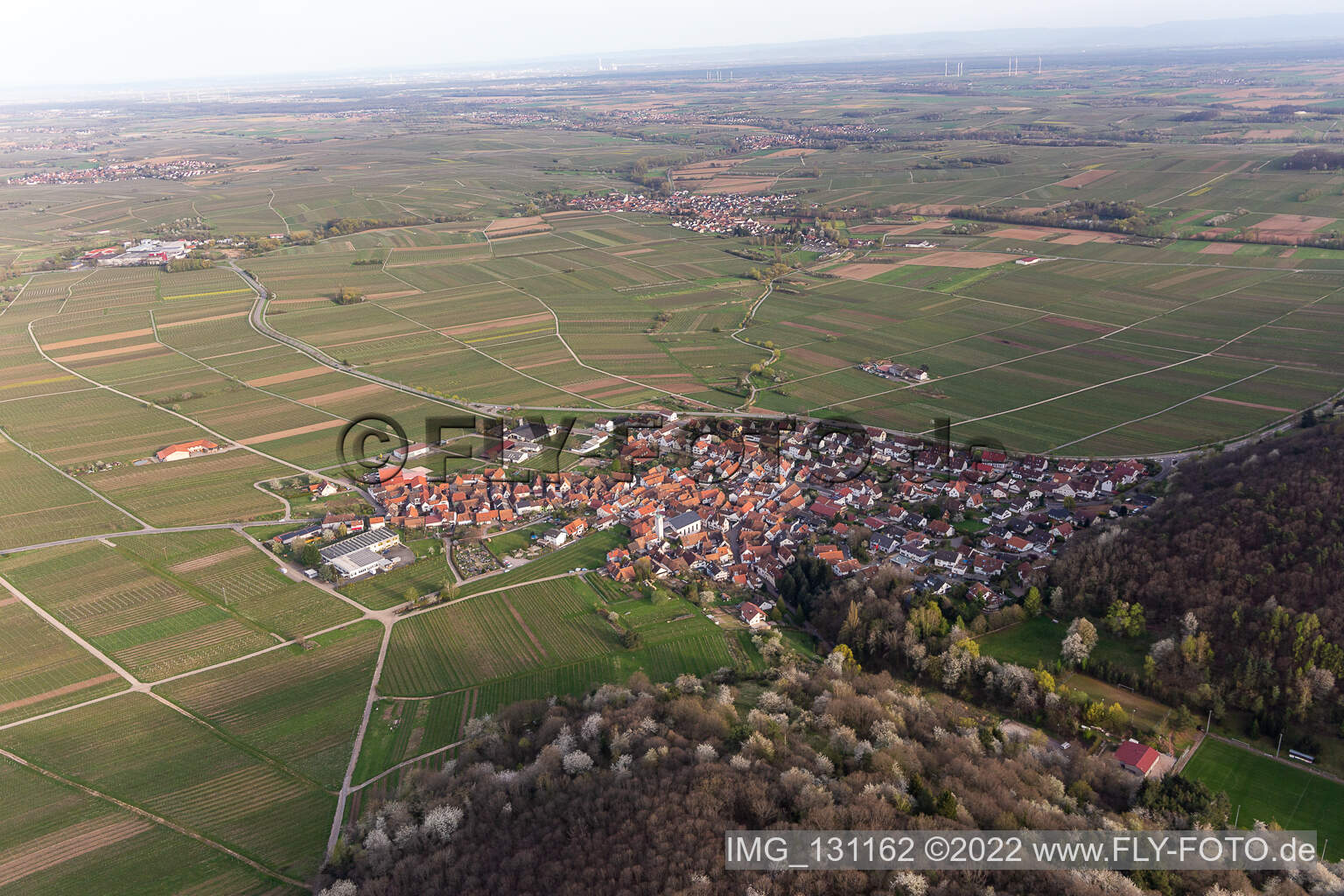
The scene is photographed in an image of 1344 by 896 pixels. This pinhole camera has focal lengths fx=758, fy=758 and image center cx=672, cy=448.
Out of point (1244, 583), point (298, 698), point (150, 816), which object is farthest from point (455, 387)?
point (1244, 583)

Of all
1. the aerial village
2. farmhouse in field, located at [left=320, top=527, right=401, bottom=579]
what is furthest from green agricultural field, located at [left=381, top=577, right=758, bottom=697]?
farmhouse in field, located at [left=320, top=527, right=401, bottom=579]

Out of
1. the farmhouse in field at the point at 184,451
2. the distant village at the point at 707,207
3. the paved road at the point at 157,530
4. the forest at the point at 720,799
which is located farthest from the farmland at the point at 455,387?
the forest at the point at 720,799

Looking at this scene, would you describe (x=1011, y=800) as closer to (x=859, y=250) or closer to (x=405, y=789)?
(x=405, y=789)

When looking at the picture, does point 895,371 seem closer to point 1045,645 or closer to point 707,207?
point 1045,645

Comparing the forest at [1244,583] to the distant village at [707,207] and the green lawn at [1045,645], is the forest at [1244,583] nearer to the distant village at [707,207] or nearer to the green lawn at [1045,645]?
the green lawn at [1045,645]

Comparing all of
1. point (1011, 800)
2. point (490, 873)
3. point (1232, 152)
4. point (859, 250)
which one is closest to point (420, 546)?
point (490, 873)
